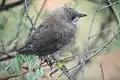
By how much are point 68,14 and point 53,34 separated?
193 millimetres

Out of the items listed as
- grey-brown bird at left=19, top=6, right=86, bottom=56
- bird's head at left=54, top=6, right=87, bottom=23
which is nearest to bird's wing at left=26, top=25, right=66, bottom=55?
grey-brown bird at left=19, top=6, right=86, bottom=56

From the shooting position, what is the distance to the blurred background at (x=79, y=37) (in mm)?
2195

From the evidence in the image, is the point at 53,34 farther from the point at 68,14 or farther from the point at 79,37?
the point at 79,37

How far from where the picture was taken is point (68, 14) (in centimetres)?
244

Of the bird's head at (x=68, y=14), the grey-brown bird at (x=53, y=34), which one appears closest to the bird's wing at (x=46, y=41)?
the grey-brown bird at (x=53, y=34)

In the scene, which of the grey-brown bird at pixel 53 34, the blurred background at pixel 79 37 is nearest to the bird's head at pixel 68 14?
the grey-brown bird at pixel 53 34

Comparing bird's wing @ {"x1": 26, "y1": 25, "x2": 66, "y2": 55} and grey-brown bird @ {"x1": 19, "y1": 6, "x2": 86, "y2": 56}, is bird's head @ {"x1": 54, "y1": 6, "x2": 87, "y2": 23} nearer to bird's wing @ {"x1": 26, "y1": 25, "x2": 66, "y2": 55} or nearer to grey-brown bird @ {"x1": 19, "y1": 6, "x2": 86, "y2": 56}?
grey-brown bird @ {"x1": 19, "y1": 6, "x2": 86, "y2": 56}

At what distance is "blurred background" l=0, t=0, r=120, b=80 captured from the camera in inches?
86.4

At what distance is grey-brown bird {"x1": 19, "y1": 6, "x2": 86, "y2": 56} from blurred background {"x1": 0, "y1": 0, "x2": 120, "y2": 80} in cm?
9

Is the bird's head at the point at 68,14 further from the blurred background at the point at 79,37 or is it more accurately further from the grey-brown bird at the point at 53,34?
the blurred background at the point at 79,37

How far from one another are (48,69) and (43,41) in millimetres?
220

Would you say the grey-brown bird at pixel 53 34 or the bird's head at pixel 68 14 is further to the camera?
the bird's head at pixel 68 14

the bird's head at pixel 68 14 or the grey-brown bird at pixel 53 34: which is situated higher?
the bird's head at pixel 68 14

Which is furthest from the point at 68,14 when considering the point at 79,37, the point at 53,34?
the point at 79,37
